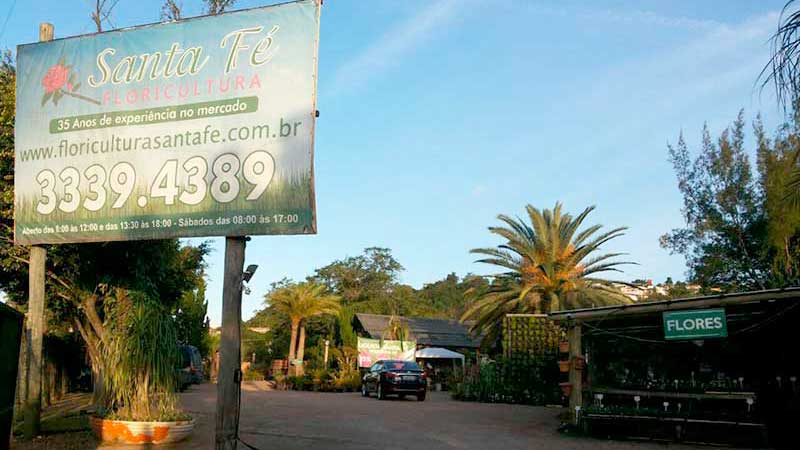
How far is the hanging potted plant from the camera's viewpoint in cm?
1148

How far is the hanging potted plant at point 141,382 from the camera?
11.5 m

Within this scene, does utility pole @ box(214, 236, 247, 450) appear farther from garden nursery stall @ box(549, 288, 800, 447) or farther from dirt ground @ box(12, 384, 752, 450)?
garden nursery stall @ box(549, 288, 800, 447)

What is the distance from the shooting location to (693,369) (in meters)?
16.9

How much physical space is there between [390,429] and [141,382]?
516 centimetres

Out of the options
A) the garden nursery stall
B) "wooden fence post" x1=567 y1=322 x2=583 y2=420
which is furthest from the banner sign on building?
"wooden fence post" x1=567 y1=322 x2=583 y2=420

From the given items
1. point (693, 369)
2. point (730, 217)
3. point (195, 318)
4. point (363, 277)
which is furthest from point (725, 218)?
point (363, 277)

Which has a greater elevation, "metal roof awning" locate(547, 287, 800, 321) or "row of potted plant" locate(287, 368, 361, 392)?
"metal roof awning" locate(547, 287, 800, 321)

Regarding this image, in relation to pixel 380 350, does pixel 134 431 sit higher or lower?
lower

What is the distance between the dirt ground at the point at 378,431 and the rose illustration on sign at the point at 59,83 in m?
5.63

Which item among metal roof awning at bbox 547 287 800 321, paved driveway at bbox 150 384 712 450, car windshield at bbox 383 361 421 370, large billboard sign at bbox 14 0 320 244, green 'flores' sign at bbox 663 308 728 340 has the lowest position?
paved driveway at bbox 150 384 712 450

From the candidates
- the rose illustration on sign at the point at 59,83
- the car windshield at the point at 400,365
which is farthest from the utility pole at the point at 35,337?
the car windshield at the point at 400,365

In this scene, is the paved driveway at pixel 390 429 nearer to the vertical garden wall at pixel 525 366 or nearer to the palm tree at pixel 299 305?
the vertical garden wall at pixel 525 366

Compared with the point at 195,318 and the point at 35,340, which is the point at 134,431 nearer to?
the point at 35,340

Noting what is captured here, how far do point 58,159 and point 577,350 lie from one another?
10.6 metres
